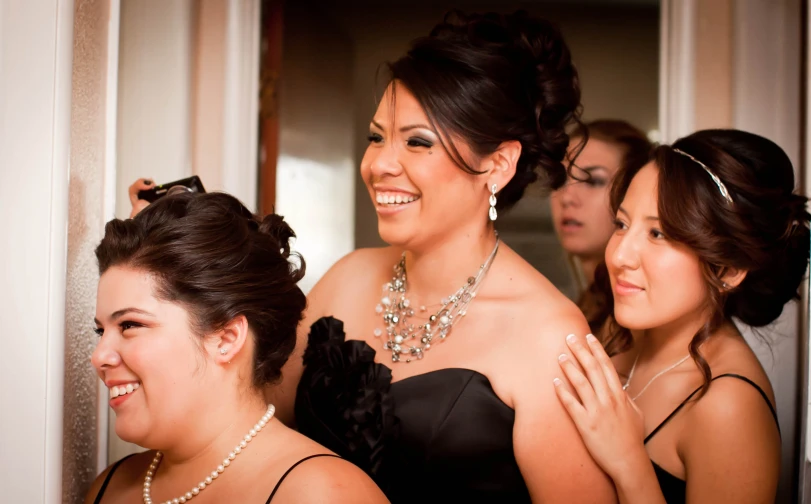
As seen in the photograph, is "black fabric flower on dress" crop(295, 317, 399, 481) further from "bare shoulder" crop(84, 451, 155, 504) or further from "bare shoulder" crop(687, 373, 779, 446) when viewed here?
"bare shoulder" crop(687, 373, 779, 446)

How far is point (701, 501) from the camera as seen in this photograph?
1695mm

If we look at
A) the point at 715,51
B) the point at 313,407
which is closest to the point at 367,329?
the point at 313,407

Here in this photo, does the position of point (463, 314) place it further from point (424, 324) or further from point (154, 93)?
point (154, 93)

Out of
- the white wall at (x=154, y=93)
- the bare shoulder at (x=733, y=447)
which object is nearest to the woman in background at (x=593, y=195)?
the bare shoulder at (x=733, y=447)

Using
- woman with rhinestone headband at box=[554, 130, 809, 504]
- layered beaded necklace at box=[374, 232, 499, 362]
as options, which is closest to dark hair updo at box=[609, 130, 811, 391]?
woman with rhinestone headband at box=[554, 130, 809, 504]

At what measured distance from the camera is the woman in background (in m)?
2.67

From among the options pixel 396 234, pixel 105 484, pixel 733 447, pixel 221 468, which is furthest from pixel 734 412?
pixel 105 484

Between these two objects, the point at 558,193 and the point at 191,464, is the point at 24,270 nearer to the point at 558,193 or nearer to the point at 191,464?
the point at 191,464

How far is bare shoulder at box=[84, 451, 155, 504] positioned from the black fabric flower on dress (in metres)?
0.42

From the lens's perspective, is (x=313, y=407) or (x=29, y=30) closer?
(x=29, y=30)

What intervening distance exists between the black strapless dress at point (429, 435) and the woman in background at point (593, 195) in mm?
935

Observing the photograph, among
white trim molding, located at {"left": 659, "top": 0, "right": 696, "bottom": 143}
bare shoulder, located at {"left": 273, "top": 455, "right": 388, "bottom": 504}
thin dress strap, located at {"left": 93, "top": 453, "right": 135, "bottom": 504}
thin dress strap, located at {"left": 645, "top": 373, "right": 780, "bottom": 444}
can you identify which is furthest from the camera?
white trim molding, located at {"left": 659, "top": 0, "right": 696, "bottom": 143}

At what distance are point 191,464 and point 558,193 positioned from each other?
5.44 ft

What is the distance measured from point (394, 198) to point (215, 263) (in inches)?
21.6
